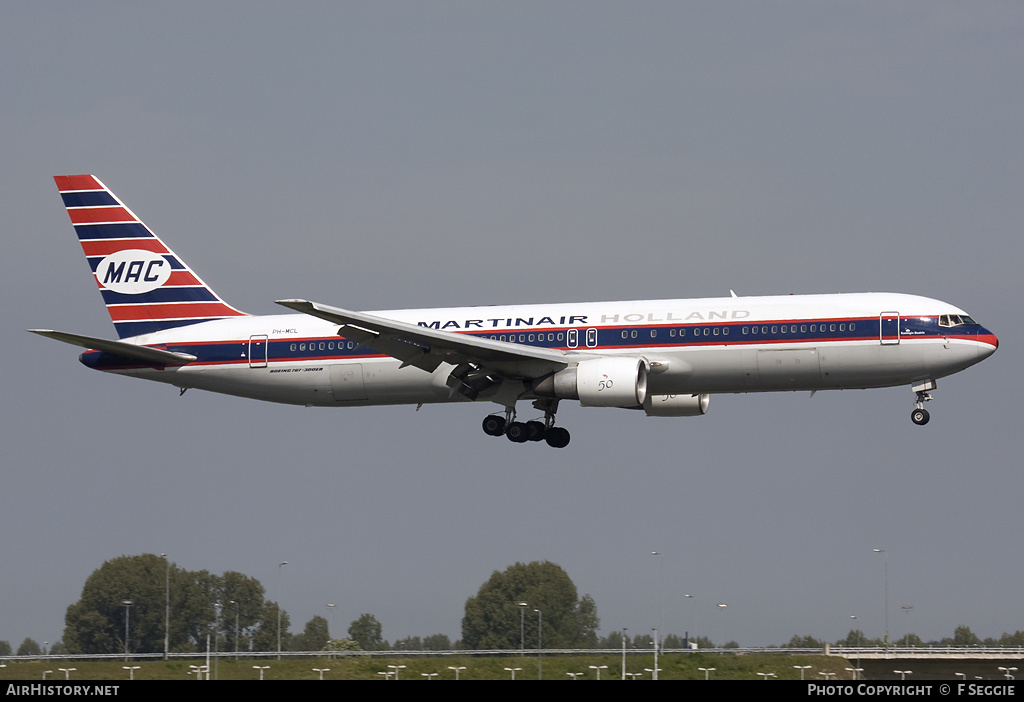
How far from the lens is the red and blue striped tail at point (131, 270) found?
56938 millimetres

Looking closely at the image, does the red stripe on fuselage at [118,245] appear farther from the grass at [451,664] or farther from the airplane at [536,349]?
the grass at [451,664]

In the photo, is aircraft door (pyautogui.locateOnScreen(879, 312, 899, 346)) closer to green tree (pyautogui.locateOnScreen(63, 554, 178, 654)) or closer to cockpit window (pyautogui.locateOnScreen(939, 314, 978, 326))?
cockpit window (pyautogui.locateOnScreen(939, 314, 978, 326))

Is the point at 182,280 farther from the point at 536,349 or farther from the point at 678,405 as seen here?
the point at 678,405

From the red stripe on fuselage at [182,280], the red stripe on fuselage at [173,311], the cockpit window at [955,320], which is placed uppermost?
the red stripe on fuselage at [182,280]

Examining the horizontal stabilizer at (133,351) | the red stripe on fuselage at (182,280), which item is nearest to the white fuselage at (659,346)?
the horizontal stabilizer at (133,351)

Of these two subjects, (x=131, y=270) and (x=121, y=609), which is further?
(x=121, y=609)

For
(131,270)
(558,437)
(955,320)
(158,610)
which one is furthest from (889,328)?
(158,610)

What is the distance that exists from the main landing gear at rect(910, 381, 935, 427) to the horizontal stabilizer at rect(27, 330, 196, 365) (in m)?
28.6

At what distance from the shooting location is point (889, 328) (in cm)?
4816

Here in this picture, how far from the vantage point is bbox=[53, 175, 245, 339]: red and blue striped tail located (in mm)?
56938

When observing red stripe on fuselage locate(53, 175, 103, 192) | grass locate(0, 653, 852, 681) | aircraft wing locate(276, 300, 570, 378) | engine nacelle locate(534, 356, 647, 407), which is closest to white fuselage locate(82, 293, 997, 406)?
engine nacelle locate(534, 356, 647, 407)

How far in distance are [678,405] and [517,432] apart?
6.98m

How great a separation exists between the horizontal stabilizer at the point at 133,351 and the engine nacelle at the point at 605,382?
15898 mm
